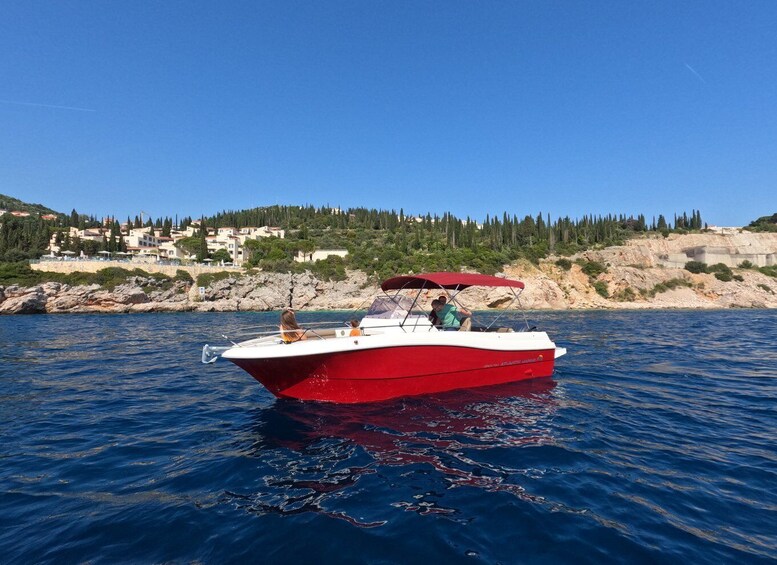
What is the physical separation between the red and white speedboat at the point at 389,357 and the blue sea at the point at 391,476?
17.0 inches

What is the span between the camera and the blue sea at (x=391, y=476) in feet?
12.8

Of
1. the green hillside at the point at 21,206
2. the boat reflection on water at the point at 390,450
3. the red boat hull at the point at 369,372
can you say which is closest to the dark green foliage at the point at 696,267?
the boat reflection on water at the point at 390,450

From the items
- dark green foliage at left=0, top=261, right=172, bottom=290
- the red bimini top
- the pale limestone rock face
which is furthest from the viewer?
dark green foliage at left=0, top=261, right=172, bottom=290

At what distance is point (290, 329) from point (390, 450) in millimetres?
3780

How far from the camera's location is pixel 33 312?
49344mm

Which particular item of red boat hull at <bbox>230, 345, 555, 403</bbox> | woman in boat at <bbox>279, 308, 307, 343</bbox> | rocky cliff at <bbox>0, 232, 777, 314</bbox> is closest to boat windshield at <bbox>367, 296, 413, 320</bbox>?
red boat hull at <bbox>230, 345, 555, 403</bbox>

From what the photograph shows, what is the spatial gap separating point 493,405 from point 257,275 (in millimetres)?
64215

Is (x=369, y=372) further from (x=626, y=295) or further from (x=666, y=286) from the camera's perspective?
(x=666, y=286)

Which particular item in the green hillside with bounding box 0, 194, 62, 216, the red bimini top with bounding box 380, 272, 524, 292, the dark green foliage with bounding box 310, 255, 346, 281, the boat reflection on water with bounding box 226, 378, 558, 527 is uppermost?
the green hillside with bounding box 0, 194, 62, 216

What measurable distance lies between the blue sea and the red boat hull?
1.19 ft

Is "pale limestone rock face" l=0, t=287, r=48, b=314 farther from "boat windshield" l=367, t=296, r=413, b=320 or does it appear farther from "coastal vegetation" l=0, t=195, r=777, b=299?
"boat windshield" l=367, t=296, r=413, b=320

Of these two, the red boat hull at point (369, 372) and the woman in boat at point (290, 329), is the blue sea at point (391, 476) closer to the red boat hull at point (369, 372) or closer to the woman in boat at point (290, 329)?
the red boat hull at point (369, 372)

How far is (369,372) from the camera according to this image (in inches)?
338

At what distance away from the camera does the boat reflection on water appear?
16.0 ft
